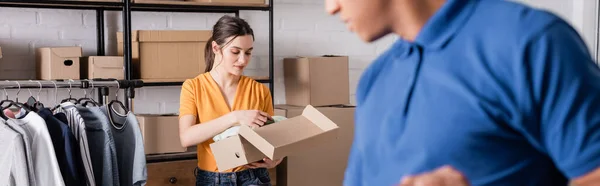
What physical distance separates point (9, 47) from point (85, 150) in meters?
1.08

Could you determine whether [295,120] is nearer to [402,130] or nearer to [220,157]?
[220,157]

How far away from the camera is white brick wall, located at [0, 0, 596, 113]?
10.9ft

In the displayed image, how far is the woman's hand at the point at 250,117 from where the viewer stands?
97.3 inches

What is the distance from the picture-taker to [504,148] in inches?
23.3

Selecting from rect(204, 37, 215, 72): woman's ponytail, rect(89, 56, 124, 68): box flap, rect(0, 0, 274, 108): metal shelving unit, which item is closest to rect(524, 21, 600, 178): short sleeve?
rect(204, 37, 215, 72): woman's ponytail

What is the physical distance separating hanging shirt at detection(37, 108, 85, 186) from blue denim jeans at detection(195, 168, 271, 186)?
0.44 meters

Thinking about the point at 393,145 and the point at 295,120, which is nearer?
the point at 393,145

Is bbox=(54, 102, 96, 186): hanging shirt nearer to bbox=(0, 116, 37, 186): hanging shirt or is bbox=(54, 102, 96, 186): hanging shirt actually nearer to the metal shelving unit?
bbox=(0, 116, 37, 186): hanging shirt

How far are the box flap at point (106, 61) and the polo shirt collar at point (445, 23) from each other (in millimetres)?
2663

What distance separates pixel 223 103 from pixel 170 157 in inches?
25.6

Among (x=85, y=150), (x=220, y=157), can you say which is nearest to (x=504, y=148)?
(x=220, y=157)

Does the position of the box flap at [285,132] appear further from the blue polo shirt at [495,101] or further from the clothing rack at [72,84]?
the blue polo shirt at [495,101]

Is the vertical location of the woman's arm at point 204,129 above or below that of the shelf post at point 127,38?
below

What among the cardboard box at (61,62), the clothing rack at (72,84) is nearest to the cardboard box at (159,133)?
the clothing rack at (72,84)
